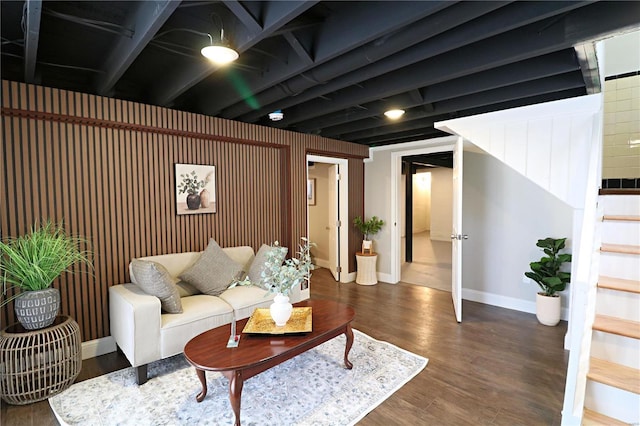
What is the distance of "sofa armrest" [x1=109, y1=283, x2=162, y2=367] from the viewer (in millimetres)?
2398

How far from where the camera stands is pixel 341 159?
17.7 ft

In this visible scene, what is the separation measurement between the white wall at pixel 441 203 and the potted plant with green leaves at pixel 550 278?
6.52 m

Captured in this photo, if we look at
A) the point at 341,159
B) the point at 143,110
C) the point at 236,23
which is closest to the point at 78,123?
the point at 143,110

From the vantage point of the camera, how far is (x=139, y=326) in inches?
95.0

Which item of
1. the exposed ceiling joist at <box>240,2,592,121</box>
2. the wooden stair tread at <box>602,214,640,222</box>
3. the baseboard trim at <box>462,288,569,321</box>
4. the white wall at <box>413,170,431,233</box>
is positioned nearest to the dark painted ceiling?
the exposed ceiling joist at <box>240,2,592,121</box>

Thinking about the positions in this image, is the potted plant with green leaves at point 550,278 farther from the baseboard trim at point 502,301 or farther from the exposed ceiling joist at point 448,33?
the exposed ceiling joist at point 448,33

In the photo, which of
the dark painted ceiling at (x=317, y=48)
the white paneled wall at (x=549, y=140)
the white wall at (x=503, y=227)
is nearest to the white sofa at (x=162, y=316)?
the dark painted ceiling at (x=317, y=48)

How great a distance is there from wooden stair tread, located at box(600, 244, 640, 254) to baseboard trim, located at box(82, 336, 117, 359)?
13.6 feet

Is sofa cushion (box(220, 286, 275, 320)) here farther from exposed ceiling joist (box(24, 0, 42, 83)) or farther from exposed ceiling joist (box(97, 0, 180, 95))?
exposed ceiling joist (box(24, 0, 42, 83))

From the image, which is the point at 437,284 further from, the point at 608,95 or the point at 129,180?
the point at 129,180

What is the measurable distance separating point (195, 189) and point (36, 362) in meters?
2.01

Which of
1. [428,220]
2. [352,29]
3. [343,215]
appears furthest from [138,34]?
[428,220]

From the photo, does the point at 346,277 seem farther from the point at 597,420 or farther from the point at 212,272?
the point at 597,420

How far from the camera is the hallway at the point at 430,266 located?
5477 mm
